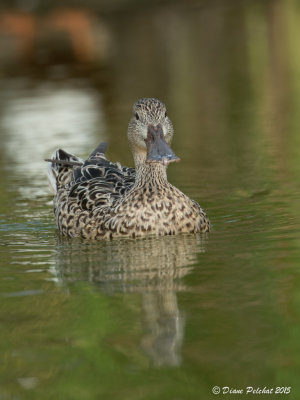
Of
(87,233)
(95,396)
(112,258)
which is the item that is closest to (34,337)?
(95,396)

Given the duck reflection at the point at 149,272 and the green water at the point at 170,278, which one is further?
the duck reflection at the point at 149,272

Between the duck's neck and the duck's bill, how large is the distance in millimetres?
365

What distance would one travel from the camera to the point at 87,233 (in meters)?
8.65

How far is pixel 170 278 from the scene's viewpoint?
689 centimetres

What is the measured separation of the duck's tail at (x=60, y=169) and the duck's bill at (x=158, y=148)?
200 centimetres

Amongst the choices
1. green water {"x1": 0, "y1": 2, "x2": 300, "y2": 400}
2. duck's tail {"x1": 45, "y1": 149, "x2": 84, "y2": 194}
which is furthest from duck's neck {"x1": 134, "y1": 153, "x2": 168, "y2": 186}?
duck's tail {"x1": 45, "y1": 149, "x2": 84, "y2": 194}

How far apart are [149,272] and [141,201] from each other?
4.63 feet

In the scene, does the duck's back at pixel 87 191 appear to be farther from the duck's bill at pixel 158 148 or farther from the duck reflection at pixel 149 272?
the duck's bill at pixel 158 148

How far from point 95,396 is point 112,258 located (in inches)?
118

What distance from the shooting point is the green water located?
502 centimetres

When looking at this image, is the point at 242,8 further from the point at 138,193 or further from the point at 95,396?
the point at 95,396

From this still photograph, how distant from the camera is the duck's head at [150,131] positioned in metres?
8.14

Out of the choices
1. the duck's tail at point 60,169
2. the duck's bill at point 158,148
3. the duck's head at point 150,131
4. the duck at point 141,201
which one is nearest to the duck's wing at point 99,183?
the duck at point 141,201

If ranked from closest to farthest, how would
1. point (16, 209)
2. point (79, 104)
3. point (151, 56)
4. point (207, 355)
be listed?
point (207, 355) → point (16, 209) → point (79, 104) → point (151, 56)
